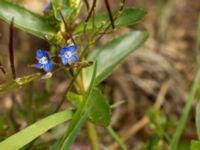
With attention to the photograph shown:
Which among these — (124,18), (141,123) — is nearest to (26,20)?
(124,18)

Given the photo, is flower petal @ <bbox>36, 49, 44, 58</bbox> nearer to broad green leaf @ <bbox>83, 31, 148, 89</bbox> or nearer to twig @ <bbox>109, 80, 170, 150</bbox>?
broad green leaf @ <bbox>83, 31, 148, 89</bbox>

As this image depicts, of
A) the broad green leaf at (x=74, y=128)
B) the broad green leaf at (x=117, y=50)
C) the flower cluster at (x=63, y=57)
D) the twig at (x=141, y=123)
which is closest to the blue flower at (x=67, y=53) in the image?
the flower cluster at (x=63, y=57)

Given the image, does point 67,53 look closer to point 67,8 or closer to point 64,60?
point 64,60

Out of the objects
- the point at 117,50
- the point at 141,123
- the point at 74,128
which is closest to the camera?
the point at 74,128

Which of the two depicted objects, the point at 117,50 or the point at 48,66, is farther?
the point at 117,50

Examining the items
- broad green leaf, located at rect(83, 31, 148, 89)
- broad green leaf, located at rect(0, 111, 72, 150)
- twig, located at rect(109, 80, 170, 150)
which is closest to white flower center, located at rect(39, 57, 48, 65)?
broad green leaf, located at rect(0, 111, 72, 150)

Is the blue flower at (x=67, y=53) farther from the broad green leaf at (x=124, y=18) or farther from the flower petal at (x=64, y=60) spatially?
the broad green leaf at (x=124, y=18)

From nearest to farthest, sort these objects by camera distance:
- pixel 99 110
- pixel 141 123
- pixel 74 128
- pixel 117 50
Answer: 1. pixel 74 128
2. pixel 99 110
3. pixel 117 50
4. pixel 141 123
